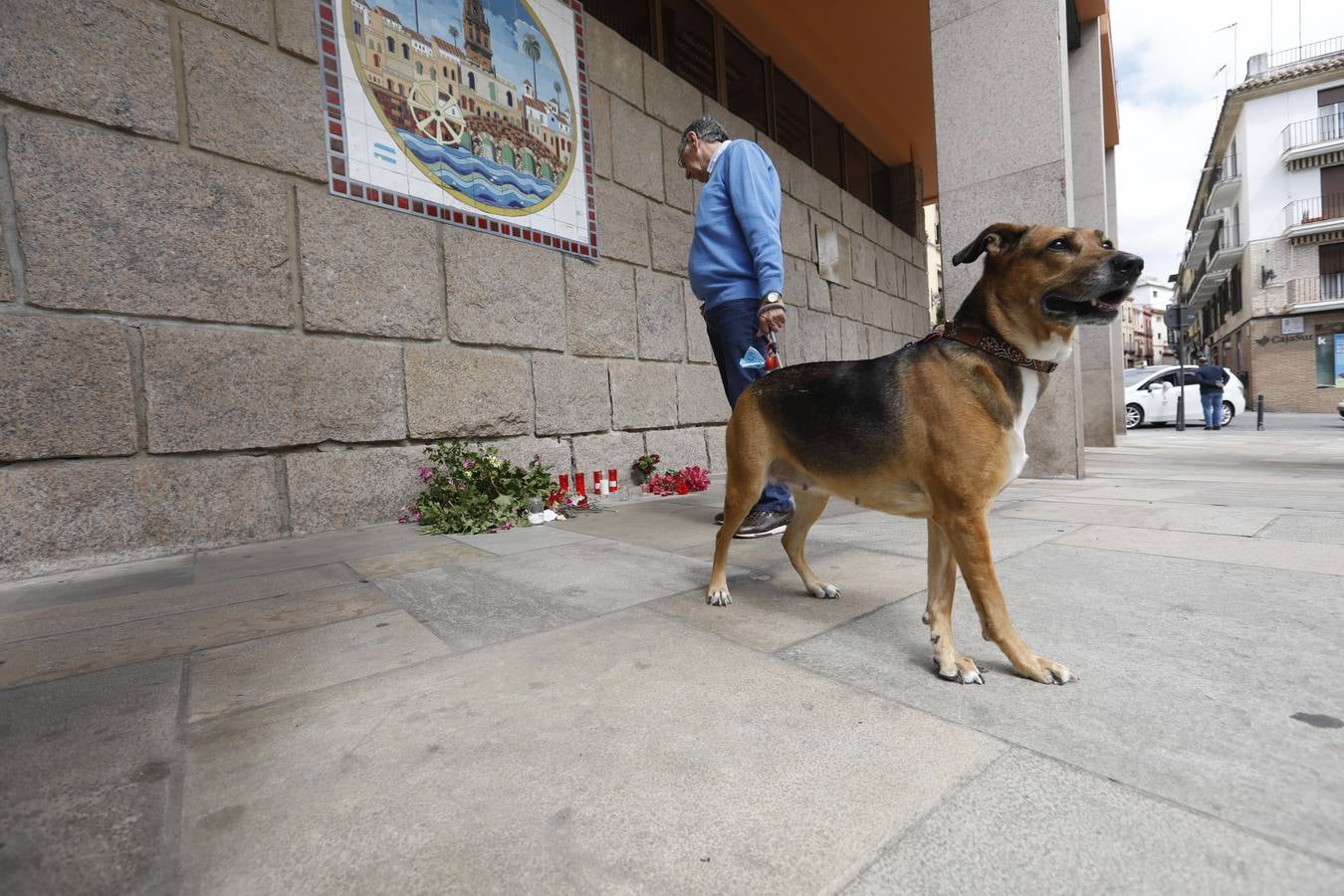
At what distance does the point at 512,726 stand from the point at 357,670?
24.7 inches

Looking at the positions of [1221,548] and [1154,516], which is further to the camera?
[1154,516]

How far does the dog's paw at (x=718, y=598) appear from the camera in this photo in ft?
7.44

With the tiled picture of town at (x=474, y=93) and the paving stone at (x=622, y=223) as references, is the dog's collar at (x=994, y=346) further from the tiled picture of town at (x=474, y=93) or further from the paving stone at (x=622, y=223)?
the paving stone at (x=622, y=223)

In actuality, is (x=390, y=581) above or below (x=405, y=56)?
below

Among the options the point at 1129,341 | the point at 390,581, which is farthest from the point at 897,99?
the point at 1129,341

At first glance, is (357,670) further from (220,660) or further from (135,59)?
(135,59)

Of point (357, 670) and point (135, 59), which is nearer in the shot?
point (357, 670)

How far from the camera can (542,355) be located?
199 inches

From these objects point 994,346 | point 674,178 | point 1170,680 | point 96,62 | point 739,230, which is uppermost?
point 674,178

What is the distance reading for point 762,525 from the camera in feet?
11.9

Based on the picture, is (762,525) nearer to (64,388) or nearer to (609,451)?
(609,451)

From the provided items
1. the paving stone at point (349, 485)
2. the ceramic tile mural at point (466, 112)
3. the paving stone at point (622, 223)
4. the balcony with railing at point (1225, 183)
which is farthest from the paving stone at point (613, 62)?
the balcony with railing at point (1225, 183)

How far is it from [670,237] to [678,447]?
2230 mm

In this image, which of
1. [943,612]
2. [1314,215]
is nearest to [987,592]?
[943,612]
